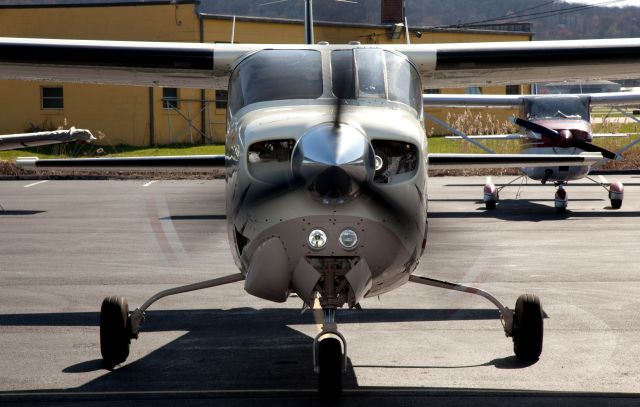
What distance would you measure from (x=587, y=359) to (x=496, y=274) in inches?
176

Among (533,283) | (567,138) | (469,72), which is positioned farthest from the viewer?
(567,138)

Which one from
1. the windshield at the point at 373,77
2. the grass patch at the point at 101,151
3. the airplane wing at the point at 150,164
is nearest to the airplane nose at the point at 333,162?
the windshield at the point at 373,77

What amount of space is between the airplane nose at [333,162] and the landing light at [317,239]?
0.23 meters

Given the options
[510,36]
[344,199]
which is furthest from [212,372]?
[510,36]

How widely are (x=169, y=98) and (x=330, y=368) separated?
36.8m

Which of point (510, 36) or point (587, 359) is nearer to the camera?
point (587, 359)

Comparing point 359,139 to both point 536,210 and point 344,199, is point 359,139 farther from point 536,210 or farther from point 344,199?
point 536,210

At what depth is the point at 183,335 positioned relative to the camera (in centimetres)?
909

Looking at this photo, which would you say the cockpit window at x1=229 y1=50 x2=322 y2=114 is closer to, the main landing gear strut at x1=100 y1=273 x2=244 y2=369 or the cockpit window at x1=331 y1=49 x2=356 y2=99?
the cockpit window at x1=331 y1=49 x2=356 y2=99

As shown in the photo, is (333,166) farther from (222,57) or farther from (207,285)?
(222,57)

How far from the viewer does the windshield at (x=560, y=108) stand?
72.7ft

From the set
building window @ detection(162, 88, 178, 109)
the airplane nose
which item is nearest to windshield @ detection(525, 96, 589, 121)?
the airplane nose

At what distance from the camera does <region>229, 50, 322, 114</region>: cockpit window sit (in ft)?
24.0

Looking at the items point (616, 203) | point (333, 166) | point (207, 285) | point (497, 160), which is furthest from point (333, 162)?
point (616, 203)
